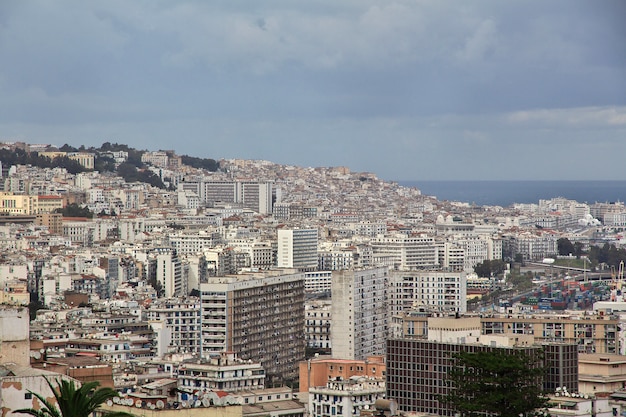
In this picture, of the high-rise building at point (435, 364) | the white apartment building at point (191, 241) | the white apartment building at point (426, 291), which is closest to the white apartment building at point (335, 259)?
the white apartment building at point (191, 241)

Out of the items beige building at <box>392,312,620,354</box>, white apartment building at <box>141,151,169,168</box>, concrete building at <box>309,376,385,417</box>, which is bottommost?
concrete building at <box>309,376,385,417</box>

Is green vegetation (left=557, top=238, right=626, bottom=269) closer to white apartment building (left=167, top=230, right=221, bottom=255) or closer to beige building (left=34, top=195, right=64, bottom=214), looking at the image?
white apartment building (left=167, top=230, right=221, bottom=255)

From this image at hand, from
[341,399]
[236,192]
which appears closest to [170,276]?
[341,399]

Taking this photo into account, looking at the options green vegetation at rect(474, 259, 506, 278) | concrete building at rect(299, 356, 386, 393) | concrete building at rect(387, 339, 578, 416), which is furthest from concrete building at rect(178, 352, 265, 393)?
green vegetation at rect(474, 259, 506, 278)

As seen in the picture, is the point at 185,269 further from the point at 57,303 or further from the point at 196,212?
the point at 196,212

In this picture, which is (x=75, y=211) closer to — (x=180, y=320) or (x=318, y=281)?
(x=318, y=281)

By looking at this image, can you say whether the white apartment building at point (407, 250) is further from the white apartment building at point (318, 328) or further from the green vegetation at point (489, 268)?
the white apartment building at point (318, 328)

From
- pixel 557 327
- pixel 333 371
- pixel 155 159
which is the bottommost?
pixel 333 371
